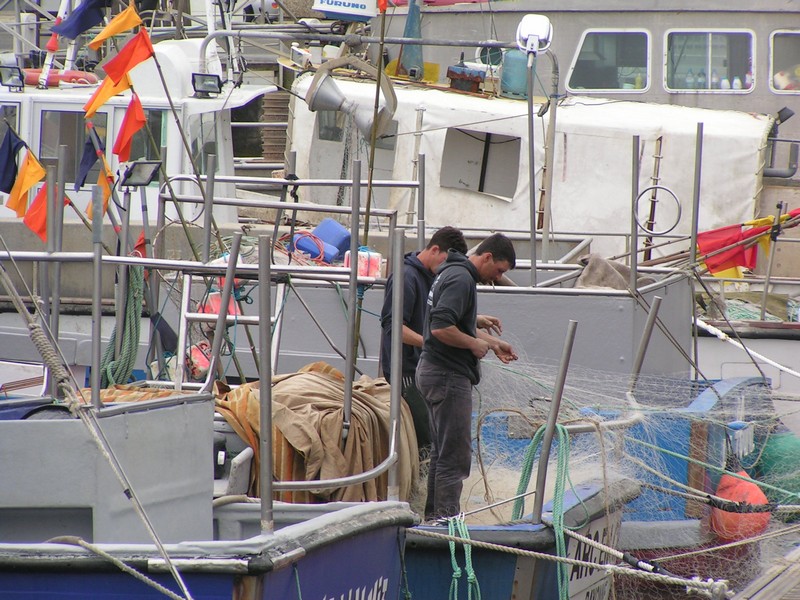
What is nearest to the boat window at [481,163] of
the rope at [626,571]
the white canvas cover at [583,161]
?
the white canvas cover at [583,161]

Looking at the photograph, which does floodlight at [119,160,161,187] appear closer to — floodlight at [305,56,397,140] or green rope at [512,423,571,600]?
green rope at [512,423,571,600]

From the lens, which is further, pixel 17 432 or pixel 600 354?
pixel 600 354

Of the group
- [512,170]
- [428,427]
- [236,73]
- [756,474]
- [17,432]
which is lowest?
[756,474]

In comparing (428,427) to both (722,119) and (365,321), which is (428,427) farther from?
(722,119)

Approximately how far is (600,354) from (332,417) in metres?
2.86

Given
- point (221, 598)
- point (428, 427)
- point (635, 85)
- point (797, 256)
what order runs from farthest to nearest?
point (635, 85) < point (797, 256) < point (428, 427) < point (221, 598)

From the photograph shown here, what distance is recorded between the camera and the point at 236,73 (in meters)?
11.0

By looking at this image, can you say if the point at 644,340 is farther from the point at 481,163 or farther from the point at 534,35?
the point at 481,163

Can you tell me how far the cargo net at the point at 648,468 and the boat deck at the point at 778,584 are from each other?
0.20 meters

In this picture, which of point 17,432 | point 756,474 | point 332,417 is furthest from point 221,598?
point 756,474

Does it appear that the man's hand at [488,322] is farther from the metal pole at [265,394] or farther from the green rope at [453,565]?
the metal pole at [265,394]

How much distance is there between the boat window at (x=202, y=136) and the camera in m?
10.0

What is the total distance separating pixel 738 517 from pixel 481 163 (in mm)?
6654

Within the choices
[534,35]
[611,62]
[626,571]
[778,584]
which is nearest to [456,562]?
[626,571]
